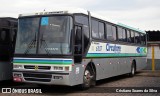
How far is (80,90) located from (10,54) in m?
3.28

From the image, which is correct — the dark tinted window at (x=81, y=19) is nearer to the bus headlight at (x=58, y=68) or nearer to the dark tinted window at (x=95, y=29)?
the dark tinted window at (x=95, y=29)

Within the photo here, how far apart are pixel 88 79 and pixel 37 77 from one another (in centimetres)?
226

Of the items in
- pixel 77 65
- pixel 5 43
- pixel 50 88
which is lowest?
pixel 50 88

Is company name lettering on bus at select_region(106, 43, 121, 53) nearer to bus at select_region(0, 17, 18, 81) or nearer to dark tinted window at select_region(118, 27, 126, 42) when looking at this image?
dark tinted window at select_region(118, 27, 126, 42)

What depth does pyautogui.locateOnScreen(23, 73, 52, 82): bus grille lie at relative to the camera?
11.2 metres

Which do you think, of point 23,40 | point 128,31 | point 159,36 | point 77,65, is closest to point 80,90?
point 77,65

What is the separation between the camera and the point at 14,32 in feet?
44.6

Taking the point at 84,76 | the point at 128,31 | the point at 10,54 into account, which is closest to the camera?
the point at 84,76

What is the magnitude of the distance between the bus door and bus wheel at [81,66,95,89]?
879 mm

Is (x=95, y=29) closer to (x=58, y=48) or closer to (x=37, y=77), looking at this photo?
(x=58, y=48)

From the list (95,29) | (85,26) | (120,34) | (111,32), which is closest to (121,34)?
(120,34)

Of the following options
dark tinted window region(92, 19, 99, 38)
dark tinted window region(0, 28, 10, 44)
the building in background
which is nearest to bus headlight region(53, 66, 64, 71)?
dark tinted window region(92, 19, 99, 38)

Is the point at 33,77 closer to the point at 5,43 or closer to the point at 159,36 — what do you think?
the point at 5,43

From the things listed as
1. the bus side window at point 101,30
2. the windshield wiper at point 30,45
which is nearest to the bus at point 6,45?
the windshield wiper at point 30,45
